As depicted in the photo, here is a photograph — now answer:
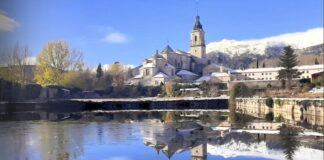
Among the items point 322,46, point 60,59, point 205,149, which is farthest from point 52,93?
point 322,46

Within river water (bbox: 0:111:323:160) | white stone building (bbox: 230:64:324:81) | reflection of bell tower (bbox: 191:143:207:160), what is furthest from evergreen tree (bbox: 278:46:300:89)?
reflection of bell tower (bbox: 191:143:207:160)

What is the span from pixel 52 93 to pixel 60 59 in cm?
49

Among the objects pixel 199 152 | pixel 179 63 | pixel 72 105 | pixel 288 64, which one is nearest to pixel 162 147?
pixel 199 152

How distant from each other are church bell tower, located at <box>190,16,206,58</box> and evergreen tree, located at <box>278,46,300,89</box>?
540 mm

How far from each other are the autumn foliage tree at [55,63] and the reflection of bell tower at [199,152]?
4.42 ft

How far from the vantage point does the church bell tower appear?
9.46ft

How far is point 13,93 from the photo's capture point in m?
3.06

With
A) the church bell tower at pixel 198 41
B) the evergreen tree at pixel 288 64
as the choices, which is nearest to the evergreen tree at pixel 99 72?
the church bell tower at pixel 198 41

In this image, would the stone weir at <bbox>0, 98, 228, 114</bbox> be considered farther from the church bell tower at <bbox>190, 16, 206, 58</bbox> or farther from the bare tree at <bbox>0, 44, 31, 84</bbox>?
the church bell tower at <bbox>190, 16, 206, 58</bbox>

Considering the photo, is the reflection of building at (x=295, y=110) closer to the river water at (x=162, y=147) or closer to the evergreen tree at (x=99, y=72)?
the river water at (x=162, y=147)

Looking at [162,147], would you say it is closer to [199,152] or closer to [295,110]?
[199,152]

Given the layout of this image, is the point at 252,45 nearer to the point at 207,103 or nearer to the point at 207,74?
the point at 207,74

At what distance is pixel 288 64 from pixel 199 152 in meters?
0.87

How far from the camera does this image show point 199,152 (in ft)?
10.1
